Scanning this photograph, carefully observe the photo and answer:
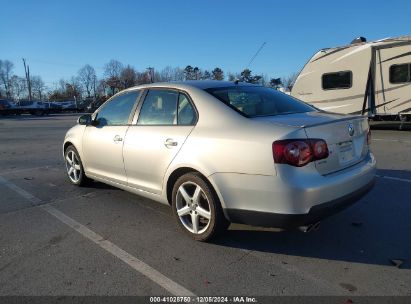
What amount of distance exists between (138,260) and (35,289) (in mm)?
907

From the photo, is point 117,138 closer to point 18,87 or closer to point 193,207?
point 193,207

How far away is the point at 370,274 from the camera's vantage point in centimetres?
342

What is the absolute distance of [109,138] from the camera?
5.38m

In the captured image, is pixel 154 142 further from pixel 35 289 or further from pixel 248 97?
pixel 35 289

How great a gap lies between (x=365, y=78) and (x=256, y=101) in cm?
1006

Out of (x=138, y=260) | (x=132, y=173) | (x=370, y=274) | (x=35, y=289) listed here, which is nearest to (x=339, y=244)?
(x=370, y=274)

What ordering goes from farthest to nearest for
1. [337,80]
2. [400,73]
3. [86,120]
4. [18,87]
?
1. [18,87]
2. [337,80]
3. [400,73]
4. [86,120]

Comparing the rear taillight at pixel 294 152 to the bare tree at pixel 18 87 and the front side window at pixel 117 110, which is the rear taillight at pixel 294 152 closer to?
the front side window at pixel 117 110

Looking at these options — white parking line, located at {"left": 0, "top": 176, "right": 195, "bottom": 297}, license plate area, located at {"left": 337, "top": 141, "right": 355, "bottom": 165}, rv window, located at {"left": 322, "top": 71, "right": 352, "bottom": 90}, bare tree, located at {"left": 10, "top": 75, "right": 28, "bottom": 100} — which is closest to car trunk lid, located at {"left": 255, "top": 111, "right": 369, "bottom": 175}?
license plate area, located at {"left": 337, "top": 141, "right": 355, "bottom": 165}

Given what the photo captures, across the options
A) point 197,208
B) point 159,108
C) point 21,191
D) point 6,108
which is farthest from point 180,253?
point 6,108

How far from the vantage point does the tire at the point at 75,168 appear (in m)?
6.38

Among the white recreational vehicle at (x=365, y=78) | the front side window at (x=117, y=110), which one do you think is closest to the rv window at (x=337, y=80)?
the white recreational vehicle at (x=365, y=78)

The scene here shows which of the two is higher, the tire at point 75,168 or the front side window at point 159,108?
the front side window at point 159,108

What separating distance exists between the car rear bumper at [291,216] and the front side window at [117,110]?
2177mm
